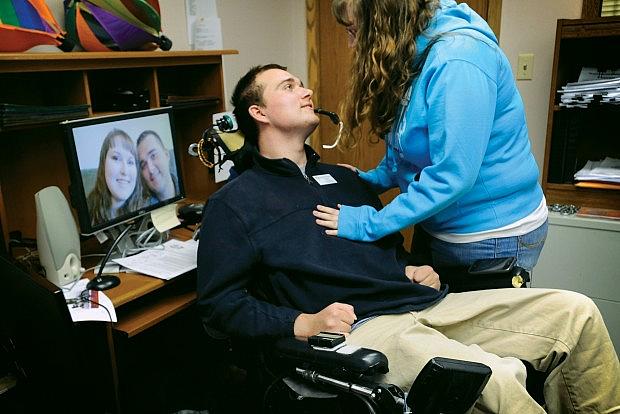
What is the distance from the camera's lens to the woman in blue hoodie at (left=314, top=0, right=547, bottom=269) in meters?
1.31

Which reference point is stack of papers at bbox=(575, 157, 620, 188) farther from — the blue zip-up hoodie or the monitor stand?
the monitor stand

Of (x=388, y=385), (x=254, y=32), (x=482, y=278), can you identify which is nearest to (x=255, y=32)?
(x=254, y=32)

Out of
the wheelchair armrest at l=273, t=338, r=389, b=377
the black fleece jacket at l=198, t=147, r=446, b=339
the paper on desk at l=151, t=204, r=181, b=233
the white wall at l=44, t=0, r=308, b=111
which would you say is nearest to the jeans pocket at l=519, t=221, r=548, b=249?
the black fleece jacket at l=198, t=147, r=446, b=339

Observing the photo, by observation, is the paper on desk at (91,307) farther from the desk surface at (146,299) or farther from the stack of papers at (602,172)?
the stack of papers at (602,172)

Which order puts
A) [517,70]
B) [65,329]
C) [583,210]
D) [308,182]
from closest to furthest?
[65,329]
[308,182]
[583,210]
[517,70]

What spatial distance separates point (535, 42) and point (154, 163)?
192 cm

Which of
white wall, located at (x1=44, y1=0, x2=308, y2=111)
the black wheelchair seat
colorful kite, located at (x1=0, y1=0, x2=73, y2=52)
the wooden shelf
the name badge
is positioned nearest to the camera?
the black wheelchair seat

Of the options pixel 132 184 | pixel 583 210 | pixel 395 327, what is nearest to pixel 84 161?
pixel 132 184

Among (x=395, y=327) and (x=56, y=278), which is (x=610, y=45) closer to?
(x=395, y=327)

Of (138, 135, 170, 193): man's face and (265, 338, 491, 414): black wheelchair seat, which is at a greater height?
(138, 135, 170, 193): man's face

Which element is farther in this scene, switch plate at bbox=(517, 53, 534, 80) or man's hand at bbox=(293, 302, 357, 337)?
switch plate at bbox=(517, 53, 534, 80)

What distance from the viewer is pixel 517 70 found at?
8.70 ft

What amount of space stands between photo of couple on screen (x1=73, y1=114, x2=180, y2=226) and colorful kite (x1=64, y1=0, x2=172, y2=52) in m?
0.32

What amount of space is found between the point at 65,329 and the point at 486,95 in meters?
1.10
